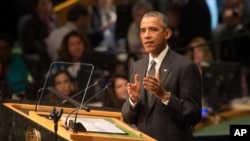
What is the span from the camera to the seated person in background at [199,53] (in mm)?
10391

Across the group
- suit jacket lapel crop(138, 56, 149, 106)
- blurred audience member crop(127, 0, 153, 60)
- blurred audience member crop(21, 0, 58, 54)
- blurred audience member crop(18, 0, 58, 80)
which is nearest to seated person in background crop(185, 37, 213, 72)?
blurred audience member crop(127, 0, 153, 60)

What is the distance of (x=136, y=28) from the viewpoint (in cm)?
1151

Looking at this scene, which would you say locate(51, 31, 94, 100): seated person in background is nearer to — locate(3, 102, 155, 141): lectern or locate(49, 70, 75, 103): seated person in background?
locate(49, 70, 75, 103): seated person in background

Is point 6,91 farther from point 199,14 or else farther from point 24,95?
point 199,14

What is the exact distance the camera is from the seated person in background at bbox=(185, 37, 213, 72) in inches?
409

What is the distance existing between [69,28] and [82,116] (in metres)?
5.07

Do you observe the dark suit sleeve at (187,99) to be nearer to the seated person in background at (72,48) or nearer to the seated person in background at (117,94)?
the seated person in background at (117,94)

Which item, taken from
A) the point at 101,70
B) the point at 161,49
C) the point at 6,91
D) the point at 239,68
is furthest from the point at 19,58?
the point at 161,49

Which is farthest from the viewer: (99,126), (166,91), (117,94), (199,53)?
(199,53)

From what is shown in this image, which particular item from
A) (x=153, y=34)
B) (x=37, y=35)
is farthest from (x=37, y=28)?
(x=153, y=34)

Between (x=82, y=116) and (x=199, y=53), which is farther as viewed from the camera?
(x=199, y=53)

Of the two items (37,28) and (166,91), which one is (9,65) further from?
(166,91)

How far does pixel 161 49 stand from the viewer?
6148 mm

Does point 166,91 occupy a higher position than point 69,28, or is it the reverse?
point 69,28
